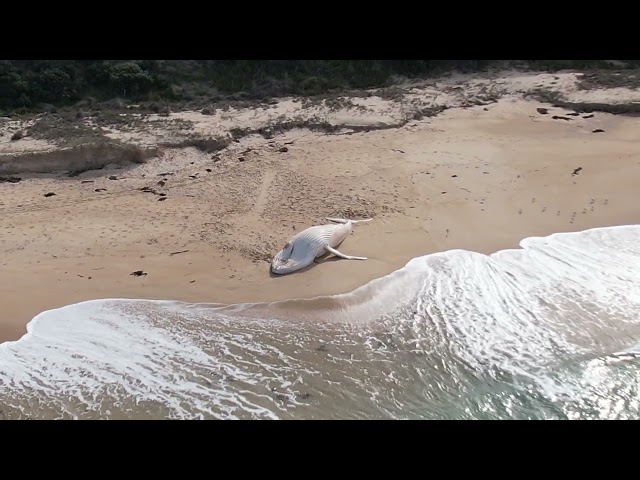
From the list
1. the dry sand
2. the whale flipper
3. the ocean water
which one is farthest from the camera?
the whale flipper

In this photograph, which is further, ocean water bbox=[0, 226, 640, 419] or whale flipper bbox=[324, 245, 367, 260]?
whale flipper bbox=[324, 245, 367, 260]

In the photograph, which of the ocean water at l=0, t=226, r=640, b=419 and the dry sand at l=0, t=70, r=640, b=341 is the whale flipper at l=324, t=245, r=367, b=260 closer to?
the dry sand at l=0, t=70, r=640, b=341

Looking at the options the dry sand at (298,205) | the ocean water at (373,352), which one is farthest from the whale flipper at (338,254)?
the ocean water at (373,352)

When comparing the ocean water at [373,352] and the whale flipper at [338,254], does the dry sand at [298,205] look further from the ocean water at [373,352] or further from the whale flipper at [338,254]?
the ocean water at [373,352]

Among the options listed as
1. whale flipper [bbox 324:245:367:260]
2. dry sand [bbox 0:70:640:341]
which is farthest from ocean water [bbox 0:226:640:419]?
whale flipper [bbox 324:245:367:260]

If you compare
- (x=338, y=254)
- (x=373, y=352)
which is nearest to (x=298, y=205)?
(x=338, y=254)

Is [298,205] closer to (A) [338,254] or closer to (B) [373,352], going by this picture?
(A) [338,254]
